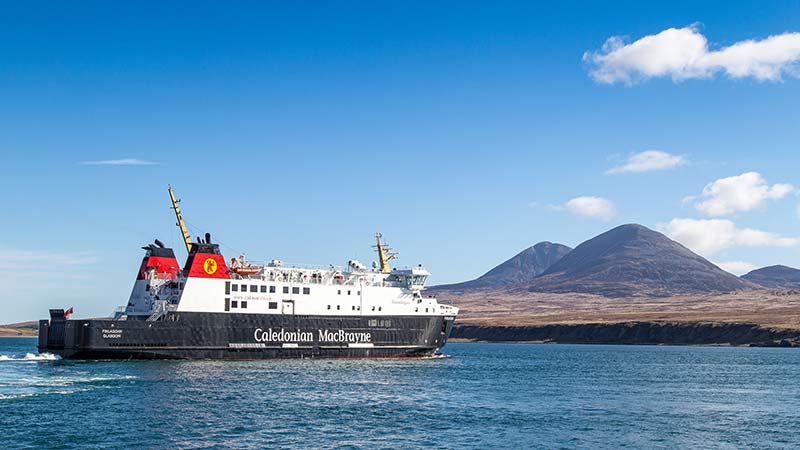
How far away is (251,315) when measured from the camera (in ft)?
201

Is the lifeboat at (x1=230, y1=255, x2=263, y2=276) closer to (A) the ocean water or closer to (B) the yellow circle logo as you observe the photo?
(B) the yellow circle logo

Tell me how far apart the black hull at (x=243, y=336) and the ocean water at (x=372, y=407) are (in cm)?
152

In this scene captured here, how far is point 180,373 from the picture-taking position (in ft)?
166

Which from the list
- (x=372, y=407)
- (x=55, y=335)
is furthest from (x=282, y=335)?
(x=372, y=407)

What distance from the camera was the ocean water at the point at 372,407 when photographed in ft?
100

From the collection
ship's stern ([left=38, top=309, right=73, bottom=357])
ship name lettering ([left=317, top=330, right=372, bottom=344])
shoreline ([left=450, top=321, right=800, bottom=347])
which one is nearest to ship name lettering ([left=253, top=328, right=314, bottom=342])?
ship name lettering ([left=317, top=330, right=372, bottom=344])

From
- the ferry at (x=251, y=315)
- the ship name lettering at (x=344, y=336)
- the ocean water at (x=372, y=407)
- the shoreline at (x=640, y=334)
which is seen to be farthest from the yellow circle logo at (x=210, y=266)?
the shoreline at (x=640, y=334)

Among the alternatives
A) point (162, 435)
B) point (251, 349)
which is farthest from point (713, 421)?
point (251, 349)

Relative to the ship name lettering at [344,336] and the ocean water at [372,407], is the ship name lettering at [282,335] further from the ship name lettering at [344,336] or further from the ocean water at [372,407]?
the ocean water at [372,407]

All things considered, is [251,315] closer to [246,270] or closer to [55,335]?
[246,270]

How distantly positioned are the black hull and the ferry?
8 centimetres

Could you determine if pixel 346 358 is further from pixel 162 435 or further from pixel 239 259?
pixel 162 435

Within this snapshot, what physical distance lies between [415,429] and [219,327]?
100ft

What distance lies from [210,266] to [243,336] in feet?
20.0
